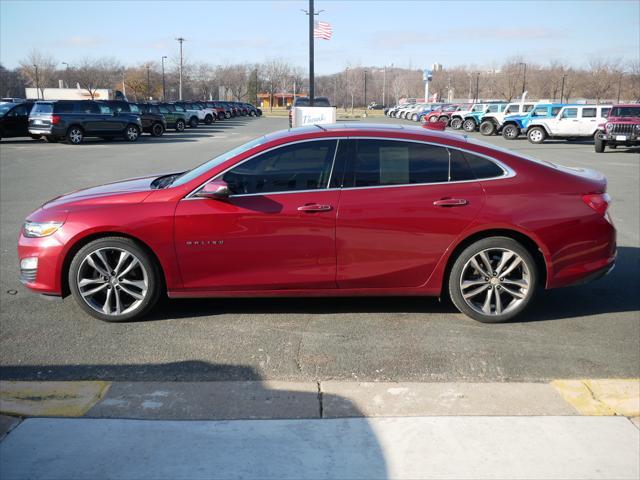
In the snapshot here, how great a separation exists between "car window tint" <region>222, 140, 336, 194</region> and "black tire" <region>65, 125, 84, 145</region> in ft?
76.9

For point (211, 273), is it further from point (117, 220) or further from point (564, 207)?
point (564, 207)

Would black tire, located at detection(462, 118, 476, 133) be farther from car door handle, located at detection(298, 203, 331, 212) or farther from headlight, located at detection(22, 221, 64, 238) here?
headlight, located at detection(22, 221, 64, 238)

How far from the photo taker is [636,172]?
1686 cm

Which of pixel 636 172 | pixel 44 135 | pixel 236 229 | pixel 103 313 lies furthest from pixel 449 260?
pixel 44 135

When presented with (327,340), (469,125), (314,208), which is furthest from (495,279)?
(469,125)

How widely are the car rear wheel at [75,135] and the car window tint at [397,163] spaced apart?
78.1ft

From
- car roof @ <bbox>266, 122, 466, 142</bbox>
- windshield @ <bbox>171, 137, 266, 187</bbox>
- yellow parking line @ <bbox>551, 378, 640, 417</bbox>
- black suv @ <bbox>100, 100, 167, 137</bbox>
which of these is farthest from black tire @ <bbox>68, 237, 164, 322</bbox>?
black suv @ <bbox>100, 100, 167, 137</bbox>

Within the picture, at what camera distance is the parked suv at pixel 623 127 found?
23.1m

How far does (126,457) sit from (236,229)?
6.96 feet

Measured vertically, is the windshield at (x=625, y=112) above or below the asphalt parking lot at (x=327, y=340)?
above

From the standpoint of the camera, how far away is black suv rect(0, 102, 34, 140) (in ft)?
85.5

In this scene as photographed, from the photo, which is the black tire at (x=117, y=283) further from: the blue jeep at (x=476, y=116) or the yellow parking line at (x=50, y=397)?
the blue jeep at (x=476, y=116)

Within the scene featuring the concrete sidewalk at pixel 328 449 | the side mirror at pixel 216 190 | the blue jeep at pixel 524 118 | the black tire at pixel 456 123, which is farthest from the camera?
the black tire at pixel 456 123

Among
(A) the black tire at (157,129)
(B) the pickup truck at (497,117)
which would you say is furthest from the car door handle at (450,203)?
(A) the black tire at (157,129)
